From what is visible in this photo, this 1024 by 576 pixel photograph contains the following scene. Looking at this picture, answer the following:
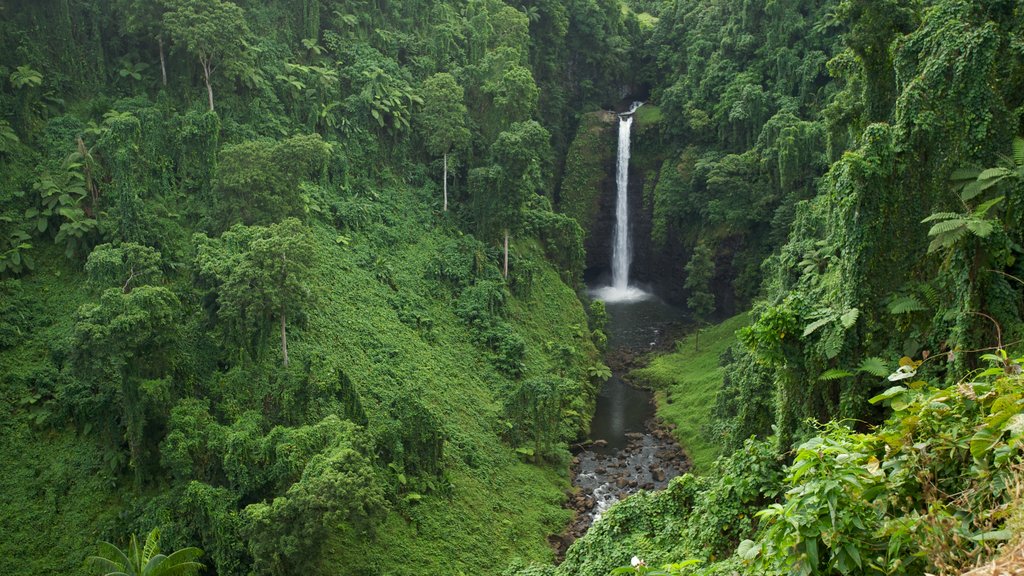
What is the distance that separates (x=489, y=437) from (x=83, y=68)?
19.4m

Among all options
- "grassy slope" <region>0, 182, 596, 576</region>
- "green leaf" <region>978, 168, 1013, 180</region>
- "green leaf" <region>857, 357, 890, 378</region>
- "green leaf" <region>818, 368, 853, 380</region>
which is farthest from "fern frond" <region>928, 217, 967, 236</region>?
"grassy slope" <region>0, 182, 596, 576</region>

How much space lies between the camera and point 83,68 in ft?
86.3

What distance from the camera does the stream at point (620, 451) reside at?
25.5 m

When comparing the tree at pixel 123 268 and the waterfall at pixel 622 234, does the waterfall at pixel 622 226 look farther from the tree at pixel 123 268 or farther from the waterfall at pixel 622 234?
the tree at pixel 123 268

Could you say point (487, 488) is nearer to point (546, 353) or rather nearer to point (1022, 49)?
point (546, 353)

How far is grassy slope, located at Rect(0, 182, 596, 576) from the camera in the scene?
57.5 feet

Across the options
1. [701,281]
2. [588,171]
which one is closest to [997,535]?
[701,281]

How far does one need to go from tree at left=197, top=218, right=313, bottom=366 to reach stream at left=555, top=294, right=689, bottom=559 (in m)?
11.1

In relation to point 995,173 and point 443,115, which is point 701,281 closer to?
point 443,115

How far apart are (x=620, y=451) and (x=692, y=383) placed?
615 cm

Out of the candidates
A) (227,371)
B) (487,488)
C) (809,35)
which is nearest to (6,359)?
(227,371)

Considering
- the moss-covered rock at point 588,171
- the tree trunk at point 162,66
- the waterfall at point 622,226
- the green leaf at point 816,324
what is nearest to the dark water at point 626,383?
the waterfall at point 622,226

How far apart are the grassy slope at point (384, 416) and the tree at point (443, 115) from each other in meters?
2.81

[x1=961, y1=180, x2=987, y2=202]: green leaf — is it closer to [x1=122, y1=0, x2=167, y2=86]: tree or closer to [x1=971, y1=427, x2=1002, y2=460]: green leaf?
[x1=971, y1=427, x2=1002, y2=460]: green leaf
